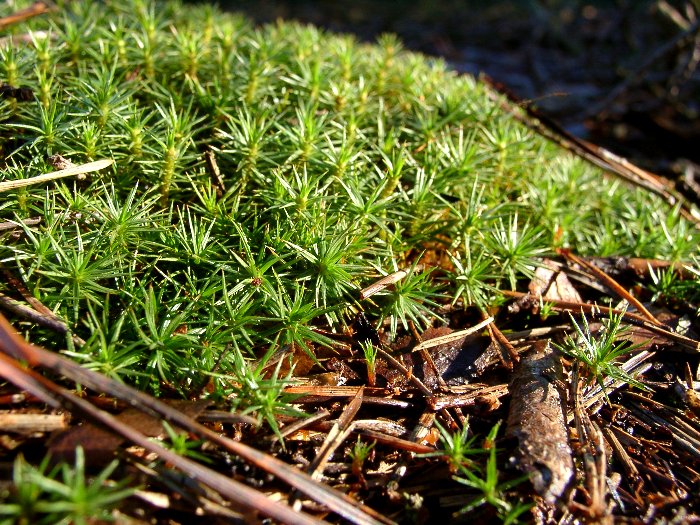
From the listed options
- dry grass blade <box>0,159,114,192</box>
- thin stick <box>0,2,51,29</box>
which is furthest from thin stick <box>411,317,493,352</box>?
thin stick <box>0,2,51,29</box>

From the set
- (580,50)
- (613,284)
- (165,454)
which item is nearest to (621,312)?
(613,284)

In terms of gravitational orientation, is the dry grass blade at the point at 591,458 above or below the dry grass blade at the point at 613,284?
below

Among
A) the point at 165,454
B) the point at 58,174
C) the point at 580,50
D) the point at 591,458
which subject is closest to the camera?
the point at 165,454

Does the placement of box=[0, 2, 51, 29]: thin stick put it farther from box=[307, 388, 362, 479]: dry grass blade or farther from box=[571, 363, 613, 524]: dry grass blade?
box=[571, 363, 613, 524]: dry grass blade

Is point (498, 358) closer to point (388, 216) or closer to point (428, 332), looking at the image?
point (428, 332)

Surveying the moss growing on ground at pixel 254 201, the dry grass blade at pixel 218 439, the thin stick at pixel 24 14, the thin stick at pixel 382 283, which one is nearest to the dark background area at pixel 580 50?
the moss growing on ground at pixel 254 201

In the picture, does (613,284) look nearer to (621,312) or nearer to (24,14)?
(621,312)

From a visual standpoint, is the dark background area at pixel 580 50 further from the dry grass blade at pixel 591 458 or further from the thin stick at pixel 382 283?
the thin stick at pixel 382 283

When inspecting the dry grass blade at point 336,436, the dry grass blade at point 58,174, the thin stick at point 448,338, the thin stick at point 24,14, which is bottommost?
the dry grass blade at point 336,436
